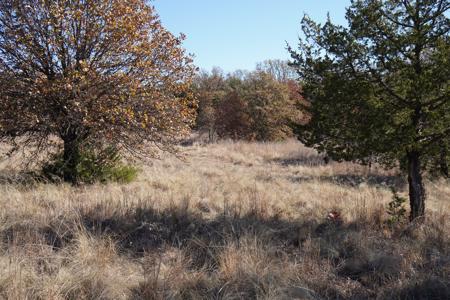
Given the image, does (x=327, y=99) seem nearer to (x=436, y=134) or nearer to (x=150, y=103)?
(x=436, y=134)

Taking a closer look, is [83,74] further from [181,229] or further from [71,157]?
[181,229]

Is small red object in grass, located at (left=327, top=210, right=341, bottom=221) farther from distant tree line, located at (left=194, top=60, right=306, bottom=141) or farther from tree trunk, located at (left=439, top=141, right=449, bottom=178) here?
distant tree line, located at (left=194, top=60, right=306, bottom=141)

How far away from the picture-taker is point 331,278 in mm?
4633

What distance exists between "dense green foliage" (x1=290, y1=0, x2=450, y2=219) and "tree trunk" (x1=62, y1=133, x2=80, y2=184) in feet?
15.9

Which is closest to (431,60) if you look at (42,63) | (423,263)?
(423,263)

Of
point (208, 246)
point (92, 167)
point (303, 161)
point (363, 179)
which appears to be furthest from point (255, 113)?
point (208, 246)

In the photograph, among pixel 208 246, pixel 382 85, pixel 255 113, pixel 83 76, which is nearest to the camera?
pixel 208 246

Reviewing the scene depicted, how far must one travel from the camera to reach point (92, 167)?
29.4 feet

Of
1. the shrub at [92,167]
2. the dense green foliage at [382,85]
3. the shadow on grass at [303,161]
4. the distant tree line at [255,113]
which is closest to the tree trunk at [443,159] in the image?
the dense green foliage at [382,85]

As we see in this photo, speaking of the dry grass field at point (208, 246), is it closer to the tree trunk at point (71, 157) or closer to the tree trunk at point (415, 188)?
the tree trunk at point (415, 188)

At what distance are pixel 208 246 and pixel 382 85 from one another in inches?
129

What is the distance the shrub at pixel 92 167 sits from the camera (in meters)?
8.73

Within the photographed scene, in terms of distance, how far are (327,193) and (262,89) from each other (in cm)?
2248

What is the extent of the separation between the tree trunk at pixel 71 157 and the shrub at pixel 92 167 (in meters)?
0.03
